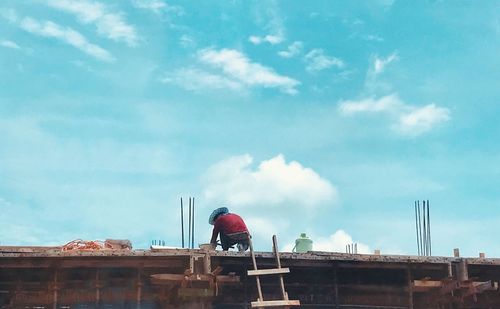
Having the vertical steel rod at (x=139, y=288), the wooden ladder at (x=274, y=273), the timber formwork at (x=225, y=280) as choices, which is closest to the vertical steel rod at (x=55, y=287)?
the timber formwork at (x=225, y=280)

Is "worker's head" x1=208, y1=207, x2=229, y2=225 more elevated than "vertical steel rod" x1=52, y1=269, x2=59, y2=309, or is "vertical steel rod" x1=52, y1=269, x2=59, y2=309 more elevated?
"worker's head" x1=208, y1=207, x2=229, y2=225

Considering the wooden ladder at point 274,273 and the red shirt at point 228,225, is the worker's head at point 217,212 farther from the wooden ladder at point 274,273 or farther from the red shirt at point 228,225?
the wooden ladder at point 274,273

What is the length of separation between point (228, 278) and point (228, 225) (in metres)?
1.94

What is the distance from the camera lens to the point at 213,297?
1523 cm

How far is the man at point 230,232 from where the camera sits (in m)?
16.3

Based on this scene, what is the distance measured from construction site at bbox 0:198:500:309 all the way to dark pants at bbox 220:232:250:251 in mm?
871

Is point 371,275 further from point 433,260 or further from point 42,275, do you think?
point 42,275

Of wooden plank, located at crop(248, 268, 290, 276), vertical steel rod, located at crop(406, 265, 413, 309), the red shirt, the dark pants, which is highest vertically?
the red shirt

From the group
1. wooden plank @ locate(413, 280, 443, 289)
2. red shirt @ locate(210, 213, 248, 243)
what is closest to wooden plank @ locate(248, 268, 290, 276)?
red shirt @ locate(210, 213, 248, 243)

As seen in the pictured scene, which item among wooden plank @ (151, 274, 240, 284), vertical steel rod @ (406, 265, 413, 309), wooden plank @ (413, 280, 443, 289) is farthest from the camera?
vertical steel rod @ (406, 265, 413, 309)

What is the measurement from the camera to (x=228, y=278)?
1472cm

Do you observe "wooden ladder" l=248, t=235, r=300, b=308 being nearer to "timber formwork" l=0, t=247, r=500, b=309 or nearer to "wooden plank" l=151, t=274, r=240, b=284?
"timber formwork" l=0, t=247, r=500, b=309

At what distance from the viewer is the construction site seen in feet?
48.8

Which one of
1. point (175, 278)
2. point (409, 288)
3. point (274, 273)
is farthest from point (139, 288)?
point (409, 288)
